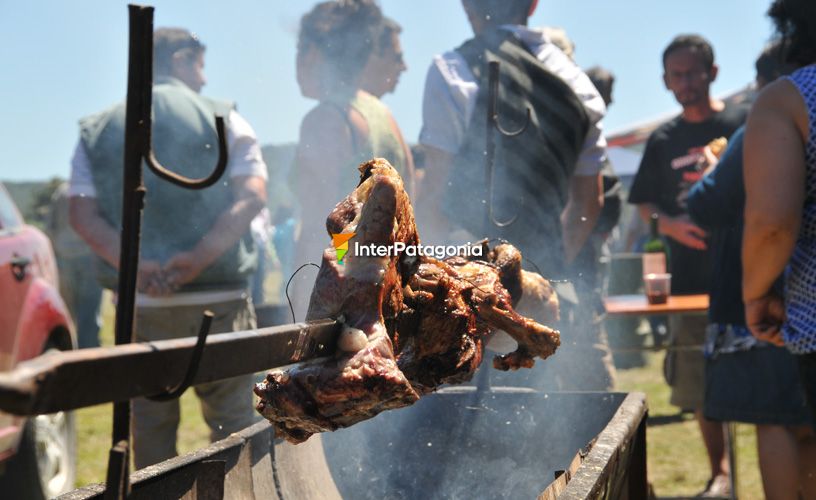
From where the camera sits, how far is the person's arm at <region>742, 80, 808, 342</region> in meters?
3.12

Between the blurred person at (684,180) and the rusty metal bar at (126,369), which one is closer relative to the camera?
the rusty metal bar at (126,369)

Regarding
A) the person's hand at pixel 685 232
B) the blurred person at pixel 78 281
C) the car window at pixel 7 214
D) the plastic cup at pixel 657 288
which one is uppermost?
the car window at pixel 7 214

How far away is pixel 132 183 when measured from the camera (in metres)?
1.58

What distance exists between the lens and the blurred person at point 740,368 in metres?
4.16

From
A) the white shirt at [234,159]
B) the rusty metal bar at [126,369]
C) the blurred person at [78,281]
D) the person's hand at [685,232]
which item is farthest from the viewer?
the blurred person at [78,281]

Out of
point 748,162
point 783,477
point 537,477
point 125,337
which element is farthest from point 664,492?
point 125,337

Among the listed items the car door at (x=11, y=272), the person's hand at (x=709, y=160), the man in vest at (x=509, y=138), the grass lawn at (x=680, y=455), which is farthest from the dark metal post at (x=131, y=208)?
the grass lawn at (x=680, y=455)

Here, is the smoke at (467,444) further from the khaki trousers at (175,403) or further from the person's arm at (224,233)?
the person's arm at (224,233)

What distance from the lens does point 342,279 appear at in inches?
89.7

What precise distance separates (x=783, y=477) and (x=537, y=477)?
4.85 ft

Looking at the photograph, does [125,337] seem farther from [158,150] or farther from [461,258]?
[158,150]

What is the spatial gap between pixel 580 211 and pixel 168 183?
228 centimetres

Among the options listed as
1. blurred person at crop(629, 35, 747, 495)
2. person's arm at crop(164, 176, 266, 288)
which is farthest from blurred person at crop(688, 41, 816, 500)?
person's arm at crop(164, 176, 266, 288)

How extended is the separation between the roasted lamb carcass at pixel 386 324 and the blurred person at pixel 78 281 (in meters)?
7.73
